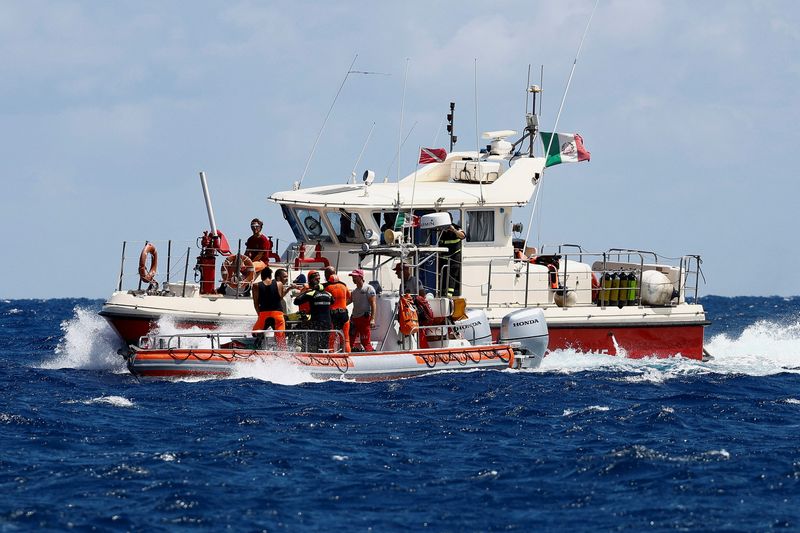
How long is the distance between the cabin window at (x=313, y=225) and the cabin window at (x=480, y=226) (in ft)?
8.04

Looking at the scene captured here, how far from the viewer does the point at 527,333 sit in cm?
1994

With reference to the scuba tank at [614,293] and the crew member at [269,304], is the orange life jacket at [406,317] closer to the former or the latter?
the crew member at [269,304]

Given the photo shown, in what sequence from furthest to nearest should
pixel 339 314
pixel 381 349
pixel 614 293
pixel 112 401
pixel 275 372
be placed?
pixel 614 293 → pixel 381 349 → pixel 339 314 → pixel 275 372 → pixel 112 401

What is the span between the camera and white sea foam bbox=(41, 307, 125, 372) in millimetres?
19781

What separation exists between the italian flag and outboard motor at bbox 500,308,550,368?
4319 millimetres

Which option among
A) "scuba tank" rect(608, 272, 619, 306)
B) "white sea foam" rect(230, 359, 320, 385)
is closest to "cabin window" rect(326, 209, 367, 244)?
"white sea foam" rect(230, 359, 320, 385)

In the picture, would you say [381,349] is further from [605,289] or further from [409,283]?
[605,289]

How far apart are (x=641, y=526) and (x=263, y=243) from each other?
38.7 ft

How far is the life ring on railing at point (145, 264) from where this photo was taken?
A: 66.4 feet

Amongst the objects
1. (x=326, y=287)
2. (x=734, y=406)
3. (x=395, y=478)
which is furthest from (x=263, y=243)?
(x=395, y=478)

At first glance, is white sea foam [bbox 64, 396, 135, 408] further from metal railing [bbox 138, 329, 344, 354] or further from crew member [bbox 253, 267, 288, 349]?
crew member [bbox 253, 267, 288, 349]

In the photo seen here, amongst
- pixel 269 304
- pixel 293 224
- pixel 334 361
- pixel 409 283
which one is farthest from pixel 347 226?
pixel 334 361

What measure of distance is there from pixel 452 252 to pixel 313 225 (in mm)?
2694

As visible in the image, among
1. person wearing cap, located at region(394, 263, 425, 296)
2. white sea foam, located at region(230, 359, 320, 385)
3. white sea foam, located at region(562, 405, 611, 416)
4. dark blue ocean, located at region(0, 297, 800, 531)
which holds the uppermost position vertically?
person wearing cap, located at region(394, 263, 425, 296)
